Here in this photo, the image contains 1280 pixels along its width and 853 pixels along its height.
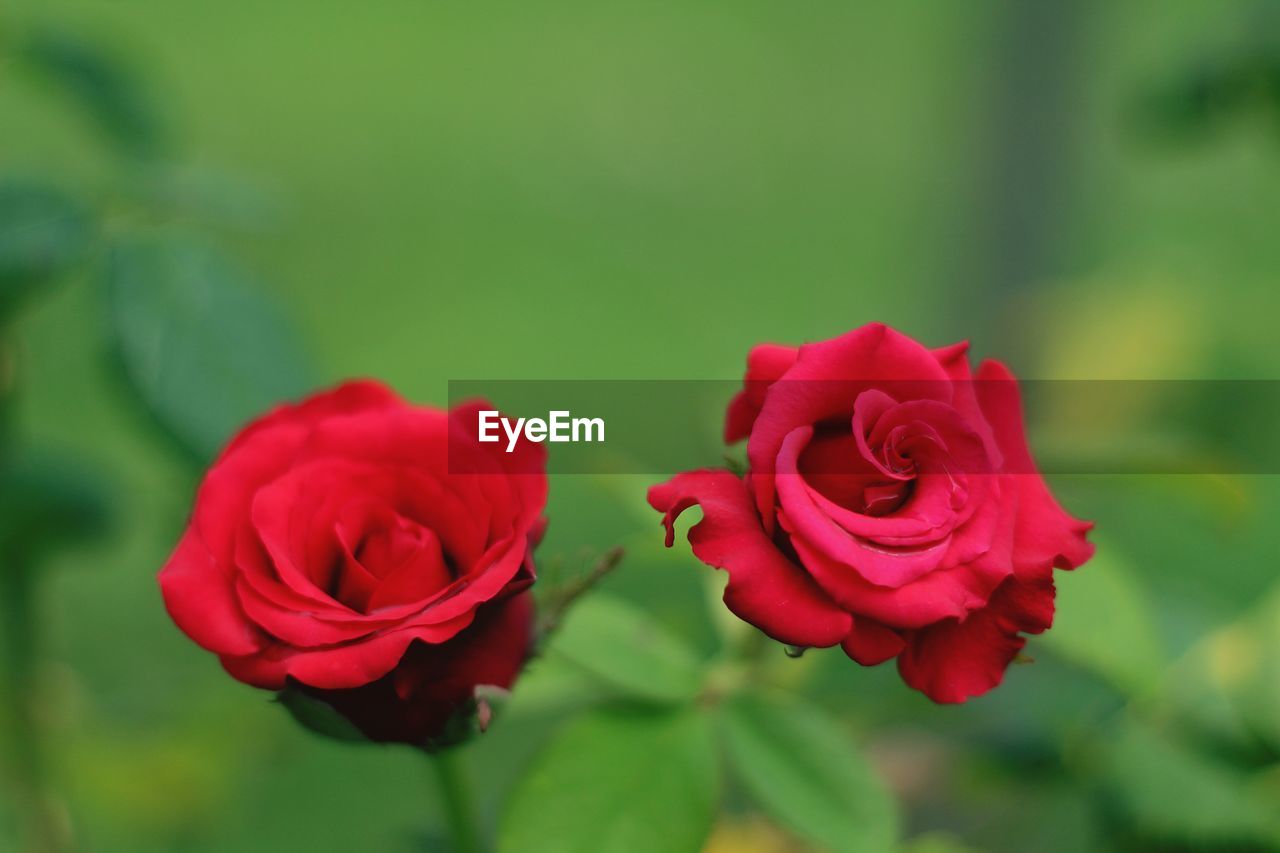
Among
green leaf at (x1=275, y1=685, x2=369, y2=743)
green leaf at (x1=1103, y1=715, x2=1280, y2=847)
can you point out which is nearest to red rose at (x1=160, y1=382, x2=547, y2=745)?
green leaf at (x1=275, y1=685, x2=369, y2=743)

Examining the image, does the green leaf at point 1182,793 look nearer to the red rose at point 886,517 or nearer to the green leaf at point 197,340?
the red rose at point 886,517

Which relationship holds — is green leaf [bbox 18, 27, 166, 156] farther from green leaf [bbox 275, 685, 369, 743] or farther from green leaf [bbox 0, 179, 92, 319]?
green leaf [bbox 275, 685, 369, 743]

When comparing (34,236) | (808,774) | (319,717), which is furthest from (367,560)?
(34,236)

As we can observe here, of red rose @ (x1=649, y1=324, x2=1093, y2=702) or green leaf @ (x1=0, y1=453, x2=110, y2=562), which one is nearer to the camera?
red rose @ (x1=649, y1=324, x2=1093, y2=702)

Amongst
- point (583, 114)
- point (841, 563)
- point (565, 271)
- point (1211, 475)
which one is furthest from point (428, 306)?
point (841, 563)

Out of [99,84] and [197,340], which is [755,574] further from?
[99,84]

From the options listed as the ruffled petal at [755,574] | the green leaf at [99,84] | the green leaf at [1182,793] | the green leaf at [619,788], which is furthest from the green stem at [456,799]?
the green leaf at [99,84]
